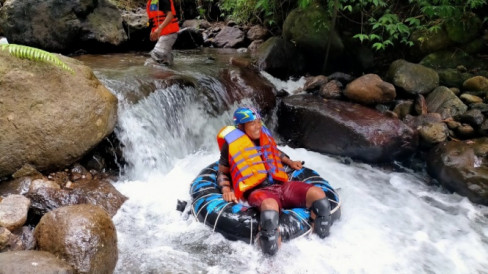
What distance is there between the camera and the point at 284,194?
4648 millimetres

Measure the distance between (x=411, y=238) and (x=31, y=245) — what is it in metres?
4.39

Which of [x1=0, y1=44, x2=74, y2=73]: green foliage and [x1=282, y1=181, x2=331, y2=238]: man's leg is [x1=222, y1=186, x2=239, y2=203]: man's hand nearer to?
[x1=282, y1=181, x2=331, y2=238]: man's leg

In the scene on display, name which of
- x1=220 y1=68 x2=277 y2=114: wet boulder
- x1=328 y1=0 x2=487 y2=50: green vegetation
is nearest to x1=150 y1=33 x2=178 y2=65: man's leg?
x1=220 y1=68 x2=277 y2=114: wet boulder

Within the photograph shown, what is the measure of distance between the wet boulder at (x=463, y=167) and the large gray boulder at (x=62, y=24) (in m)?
8.13

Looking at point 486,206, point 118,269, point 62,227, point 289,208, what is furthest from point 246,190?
point 486,206

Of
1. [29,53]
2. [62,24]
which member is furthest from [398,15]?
[62,24]

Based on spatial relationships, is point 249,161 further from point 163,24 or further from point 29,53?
point 163,24

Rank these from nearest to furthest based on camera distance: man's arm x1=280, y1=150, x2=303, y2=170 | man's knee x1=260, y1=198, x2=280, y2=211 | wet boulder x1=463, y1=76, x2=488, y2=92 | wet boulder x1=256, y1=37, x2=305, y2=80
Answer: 1. man's knee x1=260, y1=198, x2=280, y2=211
2. man's arm x1=280, y1=150, x2=303, y2=170
3. wet boulder x1=463, y1=76, x2=488, y2=92
4. wet boulder x1=256, y1=37, x2=305, y2=80

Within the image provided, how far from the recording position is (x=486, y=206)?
18.1 feet

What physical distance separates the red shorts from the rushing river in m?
0.47

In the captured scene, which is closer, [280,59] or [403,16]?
[403,16]

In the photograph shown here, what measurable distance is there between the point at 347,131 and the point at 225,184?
2988mm

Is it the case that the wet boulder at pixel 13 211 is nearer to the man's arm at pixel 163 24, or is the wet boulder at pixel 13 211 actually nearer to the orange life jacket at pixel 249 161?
the orange life jacket at pixel 249 161

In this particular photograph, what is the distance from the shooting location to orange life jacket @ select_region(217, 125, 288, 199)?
15.3 ft
